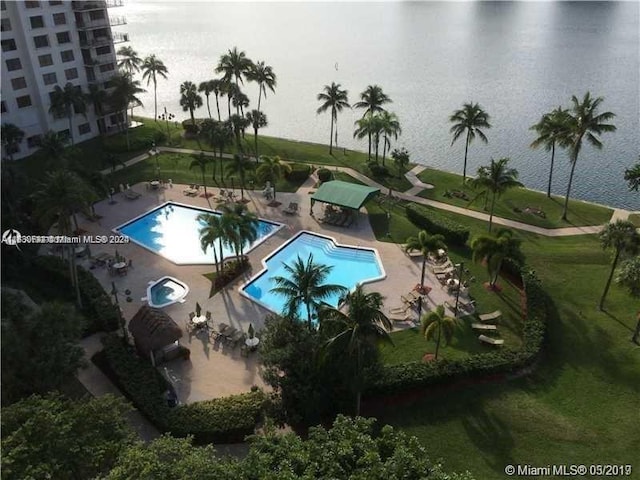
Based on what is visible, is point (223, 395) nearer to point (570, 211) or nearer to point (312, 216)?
point (312, 216)

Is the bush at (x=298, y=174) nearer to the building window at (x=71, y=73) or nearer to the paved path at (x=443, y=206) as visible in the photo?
the paved path at (x=443, y=206)

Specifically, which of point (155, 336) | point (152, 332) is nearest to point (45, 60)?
point (152, 332)

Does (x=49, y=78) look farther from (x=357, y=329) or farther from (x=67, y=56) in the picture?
(x=357, y=329)

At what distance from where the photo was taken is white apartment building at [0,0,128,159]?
6269cm

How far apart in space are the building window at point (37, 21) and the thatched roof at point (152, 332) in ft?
164

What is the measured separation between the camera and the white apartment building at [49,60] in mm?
62688

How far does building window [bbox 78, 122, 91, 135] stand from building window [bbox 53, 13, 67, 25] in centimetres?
1317

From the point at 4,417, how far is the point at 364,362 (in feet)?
53.3

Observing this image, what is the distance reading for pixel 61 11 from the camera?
66.6m

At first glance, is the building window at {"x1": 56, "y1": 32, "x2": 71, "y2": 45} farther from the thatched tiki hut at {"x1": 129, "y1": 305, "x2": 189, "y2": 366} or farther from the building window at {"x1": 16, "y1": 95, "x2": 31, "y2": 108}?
the thatched tiki hut at {"x1": 129, "y1": 305, "x2": 189, "y2": 366}

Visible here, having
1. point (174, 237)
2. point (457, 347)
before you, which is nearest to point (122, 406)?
point (457, 347)

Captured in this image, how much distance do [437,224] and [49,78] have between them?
53.3 m

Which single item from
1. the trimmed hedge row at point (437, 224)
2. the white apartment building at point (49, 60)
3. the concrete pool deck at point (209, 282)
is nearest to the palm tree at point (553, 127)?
the trimmed hedge row at point (437, 224)

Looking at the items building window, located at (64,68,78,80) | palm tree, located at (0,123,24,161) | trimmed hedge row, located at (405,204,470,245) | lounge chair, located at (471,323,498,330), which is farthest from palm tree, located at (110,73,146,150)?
lounge chair, located at (471,323,498,330)
